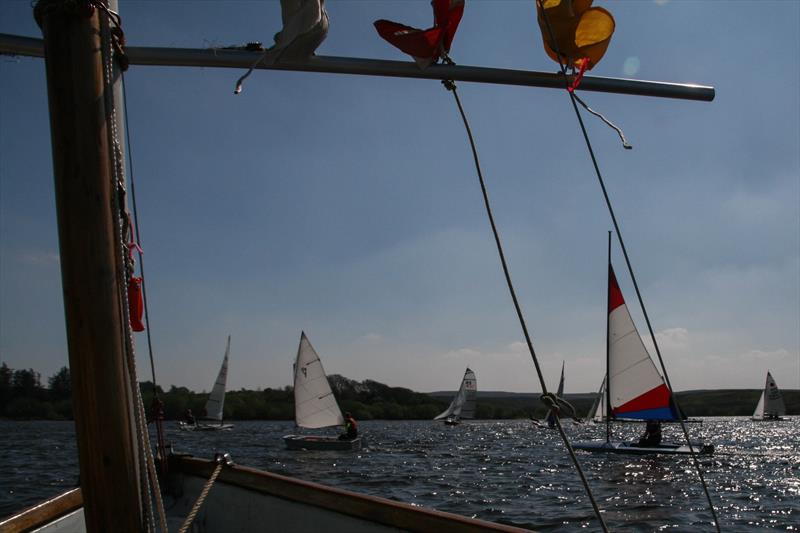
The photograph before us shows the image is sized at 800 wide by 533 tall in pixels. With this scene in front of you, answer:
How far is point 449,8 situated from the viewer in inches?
150

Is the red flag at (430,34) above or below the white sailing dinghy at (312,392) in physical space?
above

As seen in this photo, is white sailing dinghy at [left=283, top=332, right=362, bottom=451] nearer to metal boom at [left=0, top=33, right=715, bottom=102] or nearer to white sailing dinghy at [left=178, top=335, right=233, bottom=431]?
white sailing dinghy at [left=178, top=335, right=233, bottom=431]

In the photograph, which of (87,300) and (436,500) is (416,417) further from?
(87,300)

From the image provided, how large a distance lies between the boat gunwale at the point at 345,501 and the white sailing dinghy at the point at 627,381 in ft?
69.2

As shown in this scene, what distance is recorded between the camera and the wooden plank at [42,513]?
418cm

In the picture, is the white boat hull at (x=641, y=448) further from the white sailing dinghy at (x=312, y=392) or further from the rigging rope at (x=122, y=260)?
the rigging rope at (x=122, y=260)

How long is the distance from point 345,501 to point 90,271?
2759 millimetres

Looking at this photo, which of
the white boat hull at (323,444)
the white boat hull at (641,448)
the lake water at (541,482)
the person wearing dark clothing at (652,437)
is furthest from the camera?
the white boat hull at (323,444)

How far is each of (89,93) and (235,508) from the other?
397cm

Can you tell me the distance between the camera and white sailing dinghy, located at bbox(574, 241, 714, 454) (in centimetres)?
2402

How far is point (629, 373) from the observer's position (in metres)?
24.7

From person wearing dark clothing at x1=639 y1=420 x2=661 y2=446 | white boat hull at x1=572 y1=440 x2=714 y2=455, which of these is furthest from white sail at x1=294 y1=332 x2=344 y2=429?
person wearing dark clothing at x1=639 y1=420 x2=661 y2=446

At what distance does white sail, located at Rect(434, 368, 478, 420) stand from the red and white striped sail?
41.4 metres

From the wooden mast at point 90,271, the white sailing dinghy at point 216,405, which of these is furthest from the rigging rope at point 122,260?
the white sailing dinghy at point 216,405
